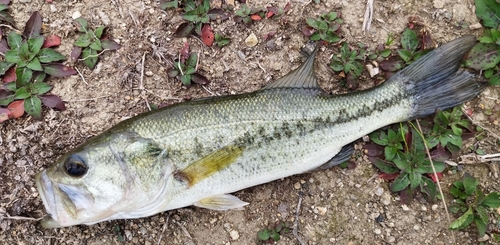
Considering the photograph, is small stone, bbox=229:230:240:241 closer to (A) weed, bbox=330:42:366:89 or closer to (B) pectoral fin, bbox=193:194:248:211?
(B) pectoral fin, bbox=193:194:248:211

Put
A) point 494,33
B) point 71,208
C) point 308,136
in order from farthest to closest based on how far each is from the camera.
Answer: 1. point 494,33
2. point 308,136
3. point 71,208

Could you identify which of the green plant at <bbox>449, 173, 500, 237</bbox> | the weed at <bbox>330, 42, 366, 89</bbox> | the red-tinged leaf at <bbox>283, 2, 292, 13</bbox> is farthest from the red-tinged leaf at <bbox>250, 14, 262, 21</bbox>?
the green plant at <bbox>449, 173, 500, 237</bbox>

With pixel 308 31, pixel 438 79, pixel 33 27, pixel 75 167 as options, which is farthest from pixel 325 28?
pixel 33 27

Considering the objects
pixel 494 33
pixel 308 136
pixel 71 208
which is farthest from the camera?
pixel 494 33

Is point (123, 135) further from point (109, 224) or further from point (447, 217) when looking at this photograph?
point (447, 217)

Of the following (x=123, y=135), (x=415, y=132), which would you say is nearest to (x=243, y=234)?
(x=123, y=135)

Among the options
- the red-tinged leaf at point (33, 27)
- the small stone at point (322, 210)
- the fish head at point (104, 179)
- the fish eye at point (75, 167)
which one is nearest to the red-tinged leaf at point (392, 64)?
the small stone at point (322, 210)

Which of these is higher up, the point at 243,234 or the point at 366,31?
the point at 366,31
